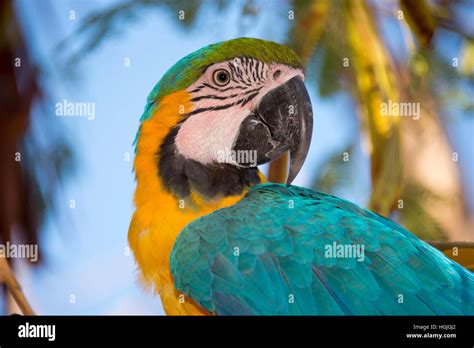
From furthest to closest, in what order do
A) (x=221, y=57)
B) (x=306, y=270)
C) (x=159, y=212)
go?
(x=221, y=57), (x=159, y=212), (x=306, y=270)

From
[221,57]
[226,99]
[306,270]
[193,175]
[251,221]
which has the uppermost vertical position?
[221,57]

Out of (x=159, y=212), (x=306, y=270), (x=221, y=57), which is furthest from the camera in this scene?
(x=221, y=57)

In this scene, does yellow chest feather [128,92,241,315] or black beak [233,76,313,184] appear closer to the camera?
yellow chest feather [128,92,241,315]

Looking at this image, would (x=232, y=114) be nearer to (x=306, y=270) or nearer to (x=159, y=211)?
(x=159, y=211)

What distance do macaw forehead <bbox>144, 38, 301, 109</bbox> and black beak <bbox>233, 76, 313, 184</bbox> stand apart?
104 mm

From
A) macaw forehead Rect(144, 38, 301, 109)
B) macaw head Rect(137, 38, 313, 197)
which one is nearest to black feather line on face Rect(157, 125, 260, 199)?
macaw head Rect(137, 38, 313, 197)

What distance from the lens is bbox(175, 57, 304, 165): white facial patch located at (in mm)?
2123

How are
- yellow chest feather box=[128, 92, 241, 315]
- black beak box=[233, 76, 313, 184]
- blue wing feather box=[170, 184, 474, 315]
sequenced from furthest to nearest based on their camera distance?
black beak box=[233, 76, 313, 184] → yellow chest feather box=[128, 92, 241, 315] → blue wing feather box=[170, 184, 474, 315]

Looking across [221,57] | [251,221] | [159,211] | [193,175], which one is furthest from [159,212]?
[221,57]

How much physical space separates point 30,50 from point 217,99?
1.33m

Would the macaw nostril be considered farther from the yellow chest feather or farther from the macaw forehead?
the yellow chest feather

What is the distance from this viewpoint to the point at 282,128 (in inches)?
82.7

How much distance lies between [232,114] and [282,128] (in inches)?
7.1

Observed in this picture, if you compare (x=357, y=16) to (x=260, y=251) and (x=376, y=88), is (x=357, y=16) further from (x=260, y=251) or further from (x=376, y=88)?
(x=260, y=251)
